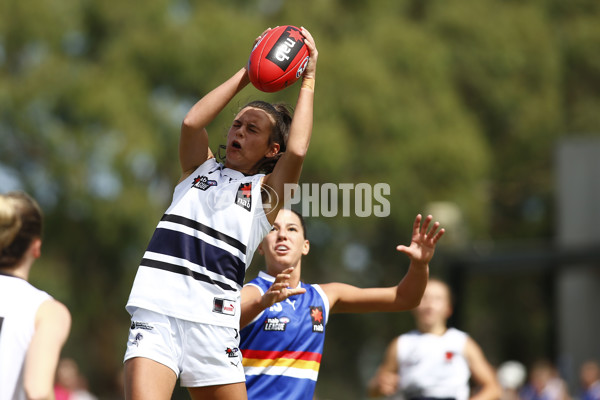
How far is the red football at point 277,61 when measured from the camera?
4508 millimetres

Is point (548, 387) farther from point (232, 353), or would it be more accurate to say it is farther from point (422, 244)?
point (232, 353)

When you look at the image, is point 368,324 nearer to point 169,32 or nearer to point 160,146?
point 160,146

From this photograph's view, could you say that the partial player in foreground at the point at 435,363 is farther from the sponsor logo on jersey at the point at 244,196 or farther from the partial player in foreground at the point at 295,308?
the sponsor logo on jersey at the point at 244,196

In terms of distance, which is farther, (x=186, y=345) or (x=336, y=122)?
(x=336, y=122)

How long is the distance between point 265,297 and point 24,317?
1.27 meters

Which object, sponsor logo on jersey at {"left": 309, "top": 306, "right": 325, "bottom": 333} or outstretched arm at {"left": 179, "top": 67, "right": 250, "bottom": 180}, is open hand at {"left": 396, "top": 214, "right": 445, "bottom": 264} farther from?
outstretched arm at {"left": 179, "top": 67, "right": 250, "bottom": 180}

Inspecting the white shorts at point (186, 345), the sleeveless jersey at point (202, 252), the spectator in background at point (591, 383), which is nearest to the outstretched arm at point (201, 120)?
the sleeveless jersey at point (202, 252)

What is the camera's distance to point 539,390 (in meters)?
17.1

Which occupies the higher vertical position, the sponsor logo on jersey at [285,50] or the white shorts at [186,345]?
the sponsor logo on jersey at [285,50]

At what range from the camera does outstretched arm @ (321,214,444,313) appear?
4812mm

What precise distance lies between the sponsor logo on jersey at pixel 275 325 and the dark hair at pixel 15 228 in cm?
154

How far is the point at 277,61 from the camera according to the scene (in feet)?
14.8

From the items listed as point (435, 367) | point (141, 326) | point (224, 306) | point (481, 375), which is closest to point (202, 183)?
point (224, 306)

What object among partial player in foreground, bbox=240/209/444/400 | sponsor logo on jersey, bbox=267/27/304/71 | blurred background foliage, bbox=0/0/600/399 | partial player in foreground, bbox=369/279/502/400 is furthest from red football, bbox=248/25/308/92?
blurred background foliage, bbox=0/0/600/399
